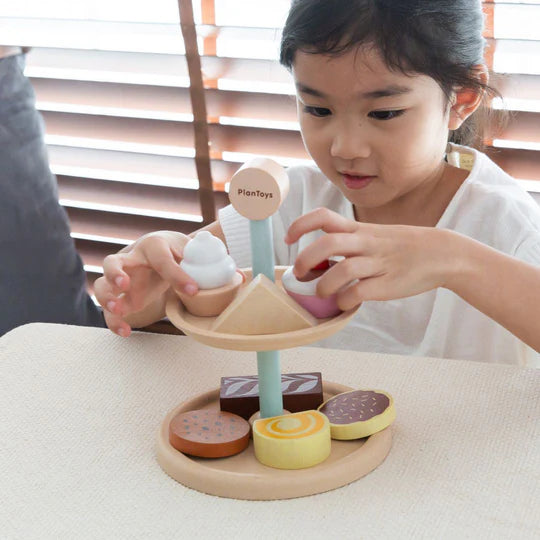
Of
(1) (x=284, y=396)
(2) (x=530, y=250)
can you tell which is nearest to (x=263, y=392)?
(1) (x=284, y=396)

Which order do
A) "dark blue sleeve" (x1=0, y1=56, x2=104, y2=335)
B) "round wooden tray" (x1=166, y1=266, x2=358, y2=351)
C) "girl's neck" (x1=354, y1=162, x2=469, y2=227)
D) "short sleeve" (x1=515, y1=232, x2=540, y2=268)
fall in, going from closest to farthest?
"round wooden tray" (x1=166, y1=266, x2=358, y2=351), "short sleeve" (x1=515, y1=232, x2=540, y2=268), "girl's neck" (x1=354, y1=162, x2=469, y2=227), "dark blue sleeve" (x1=0, y1=56, x2=104, y2=335)

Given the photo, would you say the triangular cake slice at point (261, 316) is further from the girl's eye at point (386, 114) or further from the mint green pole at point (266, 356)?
the girl's eye at point (386, 114)

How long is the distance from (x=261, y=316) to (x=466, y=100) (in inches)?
23.7

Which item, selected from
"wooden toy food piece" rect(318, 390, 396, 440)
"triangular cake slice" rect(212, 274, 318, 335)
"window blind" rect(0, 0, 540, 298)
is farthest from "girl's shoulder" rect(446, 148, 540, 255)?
"triangular cake slice" rect(212, 274, 318, 335)

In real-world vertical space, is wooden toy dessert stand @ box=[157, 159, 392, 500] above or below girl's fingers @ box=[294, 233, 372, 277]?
below

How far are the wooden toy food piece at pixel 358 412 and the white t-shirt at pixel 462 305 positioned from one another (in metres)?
0.44

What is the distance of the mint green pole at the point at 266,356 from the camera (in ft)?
2.16

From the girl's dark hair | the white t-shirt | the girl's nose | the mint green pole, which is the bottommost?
the white t-shirt

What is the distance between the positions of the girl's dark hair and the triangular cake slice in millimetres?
415

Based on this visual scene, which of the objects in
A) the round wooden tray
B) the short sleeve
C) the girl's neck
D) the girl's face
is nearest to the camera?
the round wooden tray

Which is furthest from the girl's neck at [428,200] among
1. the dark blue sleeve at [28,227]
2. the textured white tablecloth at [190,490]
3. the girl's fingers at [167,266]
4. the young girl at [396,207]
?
the dark blue sleeve at [28,227]

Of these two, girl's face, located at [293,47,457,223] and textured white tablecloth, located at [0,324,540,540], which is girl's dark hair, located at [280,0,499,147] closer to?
girl's face, located at [293,47,457,223]

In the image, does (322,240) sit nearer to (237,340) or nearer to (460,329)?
(237,340)

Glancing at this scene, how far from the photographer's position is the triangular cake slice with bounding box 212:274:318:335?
2.07 ft
